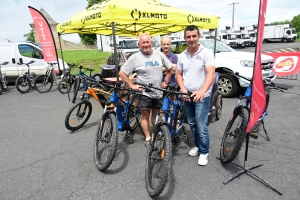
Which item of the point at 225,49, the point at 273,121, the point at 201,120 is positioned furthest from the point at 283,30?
the point at 201,120

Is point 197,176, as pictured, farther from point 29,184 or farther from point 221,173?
point 29,184

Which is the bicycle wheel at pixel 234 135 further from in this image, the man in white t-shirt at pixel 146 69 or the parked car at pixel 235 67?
the parked car at pixel 235 67

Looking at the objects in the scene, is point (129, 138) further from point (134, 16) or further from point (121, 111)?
point (134, 16)

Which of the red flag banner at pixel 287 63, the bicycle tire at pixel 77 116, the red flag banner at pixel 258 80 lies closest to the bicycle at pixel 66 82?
the bicycle tire at pixel 77 116

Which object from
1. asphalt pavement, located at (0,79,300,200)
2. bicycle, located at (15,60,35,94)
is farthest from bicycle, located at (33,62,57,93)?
asphalt pavement, located at (0,79,300,200)

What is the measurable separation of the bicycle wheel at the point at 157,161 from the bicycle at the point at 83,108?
184 centimetres

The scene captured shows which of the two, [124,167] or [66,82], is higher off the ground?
[66,82]

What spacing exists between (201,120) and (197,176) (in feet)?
2.39

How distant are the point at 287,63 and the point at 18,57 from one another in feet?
34.4

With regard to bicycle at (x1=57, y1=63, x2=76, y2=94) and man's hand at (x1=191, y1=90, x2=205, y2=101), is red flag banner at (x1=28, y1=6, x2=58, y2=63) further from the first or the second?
Result: man's hand at (x1=191, y1=90, x2=205, y2=101)

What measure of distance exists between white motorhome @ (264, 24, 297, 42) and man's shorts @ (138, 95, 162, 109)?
126 ft

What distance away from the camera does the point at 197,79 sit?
2.57 m

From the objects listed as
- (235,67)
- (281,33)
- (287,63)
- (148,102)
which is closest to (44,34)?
(148,102)

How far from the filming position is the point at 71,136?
400cm
